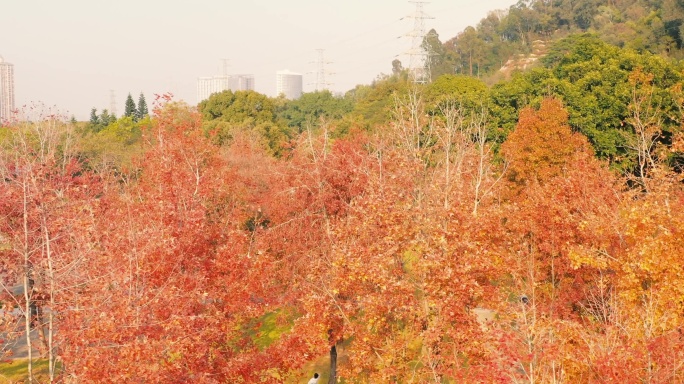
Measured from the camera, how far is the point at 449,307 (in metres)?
12.2

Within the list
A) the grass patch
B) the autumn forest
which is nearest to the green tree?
the autumn forest

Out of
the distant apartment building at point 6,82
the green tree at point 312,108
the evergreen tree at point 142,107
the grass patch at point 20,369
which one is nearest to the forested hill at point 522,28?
the green tree at point 312,108

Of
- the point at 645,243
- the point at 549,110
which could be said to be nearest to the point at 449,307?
the point at 645,243

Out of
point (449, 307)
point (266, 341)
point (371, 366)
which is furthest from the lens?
point (266, 341)

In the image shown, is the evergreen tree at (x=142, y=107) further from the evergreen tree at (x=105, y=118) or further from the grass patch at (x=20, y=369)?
the grass patch at (x=20, y=369)

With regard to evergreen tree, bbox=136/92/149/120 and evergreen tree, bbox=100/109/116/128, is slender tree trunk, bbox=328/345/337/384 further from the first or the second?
evergreen tree, bbox=136/92/149/120

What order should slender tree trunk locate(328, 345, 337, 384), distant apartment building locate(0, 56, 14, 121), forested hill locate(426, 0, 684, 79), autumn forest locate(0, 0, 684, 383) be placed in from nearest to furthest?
autumn forest locate(0, 0, 684, 383) < slender tree trunk locate(328, 345, 337, 384) < forested hill locate(426, 0, 684, 79) < distant apartment building locate(0, 56, 14, 121)

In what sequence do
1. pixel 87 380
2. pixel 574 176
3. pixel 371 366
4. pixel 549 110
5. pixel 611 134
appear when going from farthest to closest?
pixel 611 134, pixel 549 110, pixel 574 176, pixel 371 366, pixel 87 380

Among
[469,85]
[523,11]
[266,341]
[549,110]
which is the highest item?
[523,11]

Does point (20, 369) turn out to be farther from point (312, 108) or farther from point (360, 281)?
point (312, 108)

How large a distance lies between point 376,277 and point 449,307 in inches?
65.3

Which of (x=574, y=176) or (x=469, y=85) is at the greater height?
(x=469, y=85)

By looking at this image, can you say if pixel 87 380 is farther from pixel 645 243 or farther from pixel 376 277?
pixel 645 243

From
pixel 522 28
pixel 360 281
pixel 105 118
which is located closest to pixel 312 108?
pixel 105 118
